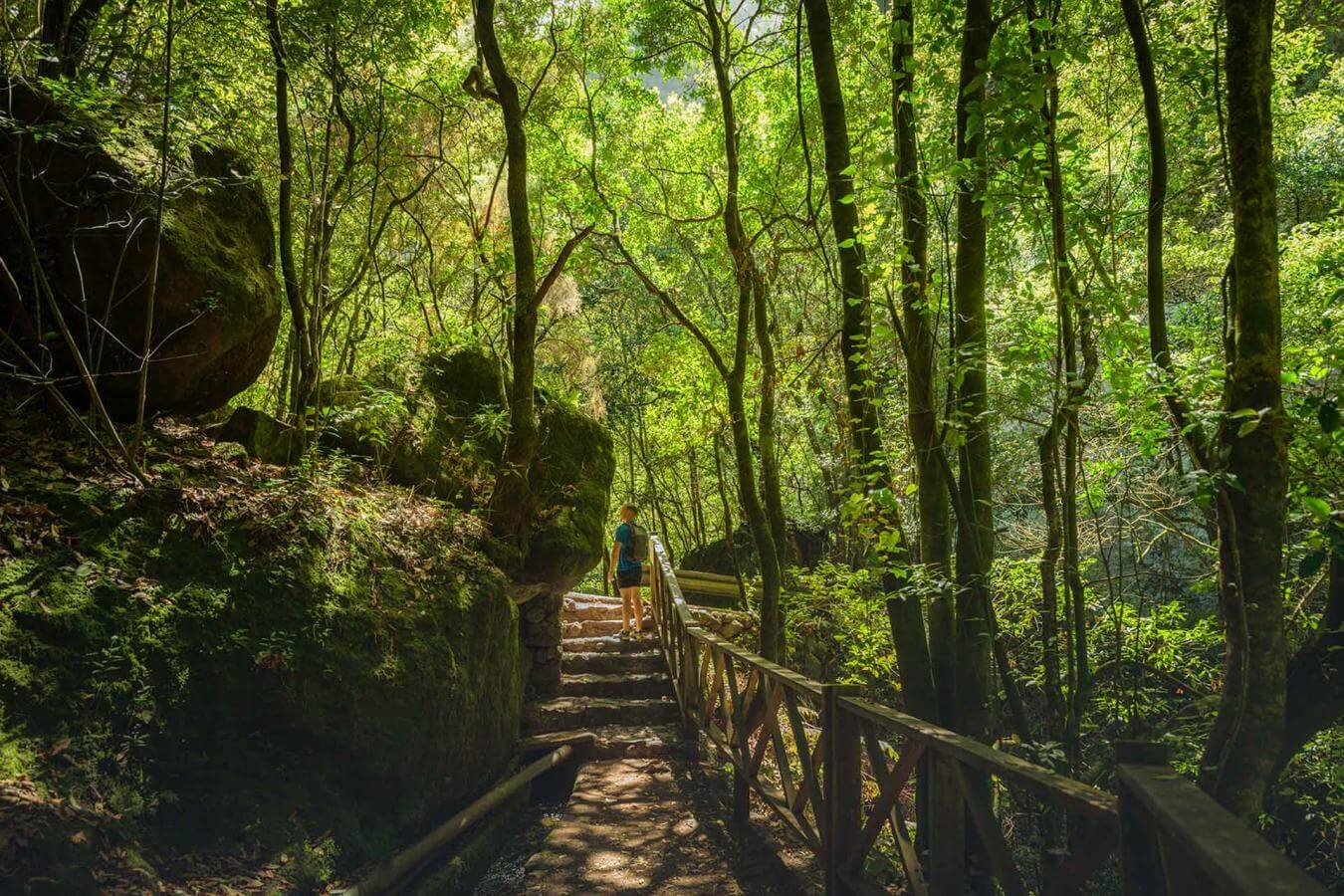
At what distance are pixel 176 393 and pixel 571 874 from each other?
159 inches

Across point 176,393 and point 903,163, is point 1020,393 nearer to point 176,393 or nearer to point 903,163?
point 903,163

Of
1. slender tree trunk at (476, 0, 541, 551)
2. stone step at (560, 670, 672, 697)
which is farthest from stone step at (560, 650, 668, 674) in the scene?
slender tree trunk at (476, 0, 541, 551)

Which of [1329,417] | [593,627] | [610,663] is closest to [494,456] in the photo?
[610,663]

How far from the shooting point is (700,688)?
25.2 ft

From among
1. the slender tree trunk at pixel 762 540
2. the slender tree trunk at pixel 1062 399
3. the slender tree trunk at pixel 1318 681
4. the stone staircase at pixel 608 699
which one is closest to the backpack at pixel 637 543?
the stone staircase at pixel 608 699

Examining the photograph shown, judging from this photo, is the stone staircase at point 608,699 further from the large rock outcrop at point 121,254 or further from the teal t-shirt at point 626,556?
the large rock outcrop at point 121,254

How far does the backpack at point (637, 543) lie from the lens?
10.6m

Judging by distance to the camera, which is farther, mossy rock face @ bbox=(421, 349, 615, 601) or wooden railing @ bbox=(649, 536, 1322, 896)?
mossy rock face @ bbox=(421, 349, 615, 601)

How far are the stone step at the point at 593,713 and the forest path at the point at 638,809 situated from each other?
0.04 feet

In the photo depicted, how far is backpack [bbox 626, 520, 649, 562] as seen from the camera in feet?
34.9

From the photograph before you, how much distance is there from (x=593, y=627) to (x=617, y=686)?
2548 mm

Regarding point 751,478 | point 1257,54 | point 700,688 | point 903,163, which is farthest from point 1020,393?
point 751,478

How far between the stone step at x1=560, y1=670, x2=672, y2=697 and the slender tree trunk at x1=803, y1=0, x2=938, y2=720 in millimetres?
5609

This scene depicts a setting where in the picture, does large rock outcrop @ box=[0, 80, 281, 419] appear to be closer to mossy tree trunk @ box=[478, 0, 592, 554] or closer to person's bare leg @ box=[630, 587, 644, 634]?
mossy tree trunk @ box=[478, 0, 592, 554]
